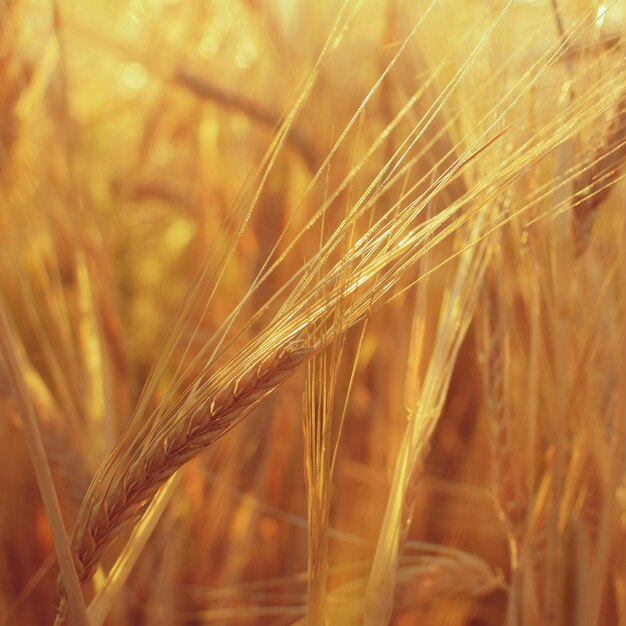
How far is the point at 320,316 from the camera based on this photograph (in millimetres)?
414

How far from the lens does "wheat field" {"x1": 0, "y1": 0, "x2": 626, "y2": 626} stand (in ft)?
1.42

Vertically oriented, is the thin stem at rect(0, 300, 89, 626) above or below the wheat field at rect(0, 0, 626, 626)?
below

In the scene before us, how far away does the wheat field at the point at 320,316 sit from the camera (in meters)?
0.43

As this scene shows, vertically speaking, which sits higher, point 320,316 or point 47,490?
point 320,316

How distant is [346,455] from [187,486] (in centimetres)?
Result: 24

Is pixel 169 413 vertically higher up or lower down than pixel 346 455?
lower down

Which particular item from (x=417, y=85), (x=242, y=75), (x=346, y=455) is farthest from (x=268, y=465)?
(x=242, y=75)

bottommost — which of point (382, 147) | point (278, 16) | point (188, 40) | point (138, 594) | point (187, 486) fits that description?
point (138, 594)

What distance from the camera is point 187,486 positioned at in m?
1.09

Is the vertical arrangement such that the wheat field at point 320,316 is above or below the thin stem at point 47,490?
above

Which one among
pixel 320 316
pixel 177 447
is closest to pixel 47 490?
pixel 177 447

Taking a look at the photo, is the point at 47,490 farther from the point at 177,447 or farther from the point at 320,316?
the point at 320,316

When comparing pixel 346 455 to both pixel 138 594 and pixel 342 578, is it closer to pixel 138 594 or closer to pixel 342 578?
pixel 342 578

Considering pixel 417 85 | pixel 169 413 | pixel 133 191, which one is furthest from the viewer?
pixel 133 191
